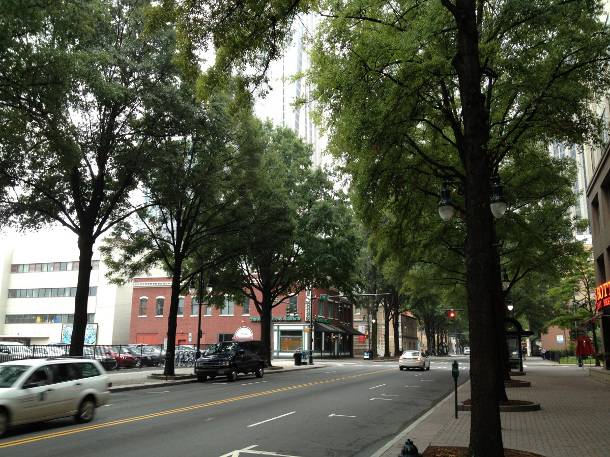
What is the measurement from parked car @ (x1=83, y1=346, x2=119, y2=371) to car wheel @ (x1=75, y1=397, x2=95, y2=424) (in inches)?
777

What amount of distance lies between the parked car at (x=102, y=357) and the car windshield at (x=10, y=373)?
20.7 metres

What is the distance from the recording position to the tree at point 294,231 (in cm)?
2791

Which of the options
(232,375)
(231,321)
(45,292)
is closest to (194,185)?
(232,375)

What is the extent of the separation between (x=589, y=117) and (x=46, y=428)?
16.6 meters

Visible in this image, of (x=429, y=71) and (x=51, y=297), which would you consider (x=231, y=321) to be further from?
(x=429, y=71)

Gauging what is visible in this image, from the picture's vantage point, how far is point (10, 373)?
11109 millimetres

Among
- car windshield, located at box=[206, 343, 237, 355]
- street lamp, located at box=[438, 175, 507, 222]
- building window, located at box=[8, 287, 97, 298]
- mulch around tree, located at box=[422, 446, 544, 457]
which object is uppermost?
building window, located at box=[8, 287, 97, 298]

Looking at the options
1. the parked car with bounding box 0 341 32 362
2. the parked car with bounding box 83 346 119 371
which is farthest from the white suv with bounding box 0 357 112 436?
the parked car with bounding box 83 346 119 371

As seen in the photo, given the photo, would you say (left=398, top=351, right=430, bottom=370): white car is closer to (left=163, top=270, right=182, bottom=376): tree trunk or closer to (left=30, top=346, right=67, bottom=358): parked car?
(left=163, top=270, right=182, bottom=376): tree trunk

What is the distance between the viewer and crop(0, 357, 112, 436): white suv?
34.3ft

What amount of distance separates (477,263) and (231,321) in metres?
50.6

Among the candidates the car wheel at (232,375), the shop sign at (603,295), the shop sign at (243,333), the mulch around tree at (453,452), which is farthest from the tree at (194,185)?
the shop sign at (243,333)

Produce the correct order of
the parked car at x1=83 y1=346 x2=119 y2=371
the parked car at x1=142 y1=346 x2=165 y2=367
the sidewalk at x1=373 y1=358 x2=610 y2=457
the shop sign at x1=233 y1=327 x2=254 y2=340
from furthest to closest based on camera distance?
the shop sign at x1=233 y1=327 x2=254 y2=340 < the parked car at x1=142 y1=346 x2=165 y2=367 < the parked car at x1=83 y1=346 x2=119 y2=371 < the sidewalk at x1=373 y1=358 x2=610 y2=457

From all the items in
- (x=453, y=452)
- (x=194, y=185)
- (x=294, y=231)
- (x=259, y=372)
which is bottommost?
(x=259, y=372)
